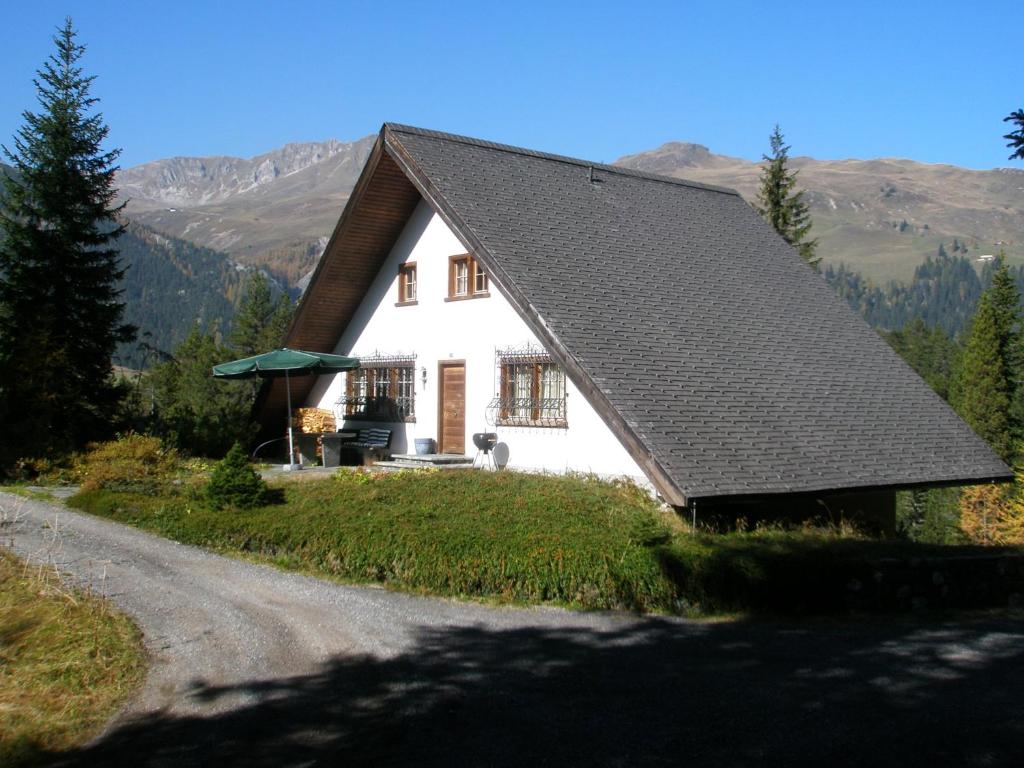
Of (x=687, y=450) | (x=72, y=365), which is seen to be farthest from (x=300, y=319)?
(x=687, y=450)

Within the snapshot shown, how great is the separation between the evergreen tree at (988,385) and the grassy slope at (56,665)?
46.0m

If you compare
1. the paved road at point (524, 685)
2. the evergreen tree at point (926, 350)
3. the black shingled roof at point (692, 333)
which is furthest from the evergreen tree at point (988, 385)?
the paved road at point (524, 685)

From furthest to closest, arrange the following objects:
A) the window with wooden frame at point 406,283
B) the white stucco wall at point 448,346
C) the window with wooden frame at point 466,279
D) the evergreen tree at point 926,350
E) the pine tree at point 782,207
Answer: the evergreen tree at point 926,350 → the pine tree at point 782,207 → the window with wooden frame at point 406,283 → the window with wooden frame at point 466,279 → the white stucco wall at point 448,346

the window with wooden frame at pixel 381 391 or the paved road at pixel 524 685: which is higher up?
the window with wooden frame at pixel 381 391

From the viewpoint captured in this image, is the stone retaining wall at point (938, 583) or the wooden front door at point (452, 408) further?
the wooden front door at point (452, 408)

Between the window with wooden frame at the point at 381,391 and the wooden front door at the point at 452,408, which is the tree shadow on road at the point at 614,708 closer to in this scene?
the wooden front door at the point at 452,408

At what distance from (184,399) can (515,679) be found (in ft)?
155

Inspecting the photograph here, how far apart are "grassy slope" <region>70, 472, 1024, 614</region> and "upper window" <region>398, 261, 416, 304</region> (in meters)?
7.28

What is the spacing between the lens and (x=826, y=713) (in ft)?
22.1

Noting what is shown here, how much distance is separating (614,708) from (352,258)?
1510cm

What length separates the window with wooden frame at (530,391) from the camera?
16.1 meters

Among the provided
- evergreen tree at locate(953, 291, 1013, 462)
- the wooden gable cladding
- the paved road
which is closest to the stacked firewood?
the wooden gable cladding

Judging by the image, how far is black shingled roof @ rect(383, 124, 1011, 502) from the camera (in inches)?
532

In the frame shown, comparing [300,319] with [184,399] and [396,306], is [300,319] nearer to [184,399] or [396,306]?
[396,306]
